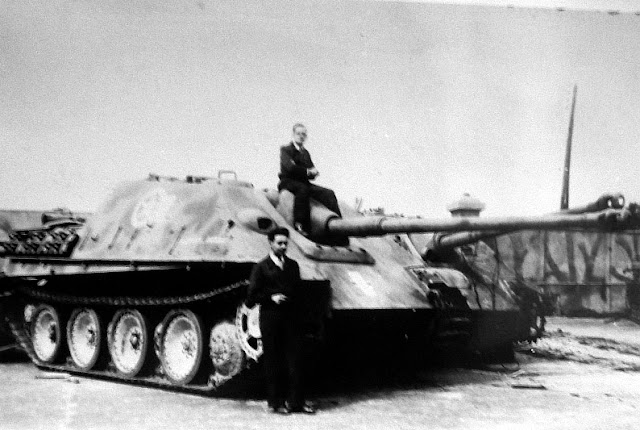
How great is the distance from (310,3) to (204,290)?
3896mm

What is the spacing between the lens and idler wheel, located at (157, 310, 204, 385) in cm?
999

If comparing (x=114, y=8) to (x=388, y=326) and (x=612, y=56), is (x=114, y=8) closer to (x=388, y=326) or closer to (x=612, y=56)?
(x=388, y=326)

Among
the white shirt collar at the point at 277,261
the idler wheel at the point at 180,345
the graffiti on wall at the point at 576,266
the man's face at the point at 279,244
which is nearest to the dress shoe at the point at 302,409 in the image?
the white shirt collar at the point at 277,261

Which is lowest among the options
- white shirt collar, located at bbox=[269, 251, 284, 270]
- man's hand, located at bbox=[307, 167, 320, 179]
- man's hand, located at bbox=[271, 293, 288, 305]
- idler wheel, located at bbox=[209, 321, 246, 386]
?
idler wheel, located at bbox=[209, 321, 246, 386]

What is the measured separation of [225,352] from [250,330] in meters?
0.55

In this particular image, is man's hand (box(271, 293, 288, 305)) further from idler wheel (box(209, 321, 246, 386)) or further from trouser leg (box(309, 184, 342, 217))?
trouser leg (box(309, 184, 342, 217))

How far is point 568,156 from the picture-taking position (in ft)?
63.6

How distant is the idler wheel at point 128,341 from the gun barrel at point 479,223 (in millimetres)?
2771

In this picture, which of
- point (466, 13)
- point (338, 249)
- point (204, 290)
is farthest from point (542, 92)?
point (204, 290)

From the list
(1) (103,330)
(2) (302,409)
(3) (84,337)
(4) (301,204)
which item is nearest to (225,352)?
(2) (302,409)

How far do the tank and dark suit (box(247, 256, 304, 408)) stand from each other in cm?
42

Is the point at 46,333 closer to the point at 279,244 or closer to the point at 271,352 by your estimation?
the point at 271,352

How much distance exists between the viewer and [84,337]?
39.6ft

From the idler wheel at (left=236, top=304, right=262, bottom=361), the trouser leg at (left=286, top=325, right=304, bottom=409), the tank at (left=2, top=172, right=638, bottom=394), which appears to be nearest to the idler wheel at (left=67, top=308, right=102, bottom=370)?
the tank at (left=2, top=172, right=638, bottom=394)
